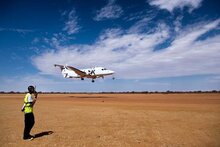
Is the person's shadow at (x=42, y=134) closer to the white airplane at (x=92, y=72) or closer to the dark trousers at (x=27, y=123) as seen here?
the dark trousers at (x=27, y=123)

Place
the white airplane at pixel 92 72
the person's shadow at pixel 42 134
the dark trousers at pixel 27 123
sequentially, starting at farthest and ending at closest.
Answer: the white airplane at pixel 92 72
the person's shadow at pixel 42 134
the dark trousers at pixel 27 123

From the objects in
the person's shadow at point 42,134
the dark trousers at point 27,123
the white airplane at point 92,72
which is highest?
the white airplane at point 92,72

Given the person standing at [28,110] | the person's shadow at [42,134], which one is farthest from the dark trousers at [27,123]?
the person's shadow at [42,134]

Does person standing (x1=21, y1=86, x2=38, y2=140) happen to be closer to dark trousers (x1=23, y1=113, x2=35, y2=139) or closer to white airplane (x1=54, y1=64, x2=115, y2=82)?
dark trousers (x1=23, y1=113, x2=35, y2=139)

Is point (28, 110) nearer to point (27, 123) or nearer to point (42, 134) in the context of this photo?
point (27, 123)

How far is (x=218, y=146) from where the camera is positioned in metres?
8.80

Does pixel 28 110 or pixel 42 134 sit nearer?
pixel 28 110

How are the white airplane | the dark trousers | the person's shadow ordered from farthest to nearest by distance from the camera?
the white airplane → the person's shadow → the dark trousers

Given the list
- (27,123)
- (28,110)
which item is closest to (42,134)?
(27,123)

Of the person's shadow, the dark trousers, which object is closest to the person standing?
the dark trousers

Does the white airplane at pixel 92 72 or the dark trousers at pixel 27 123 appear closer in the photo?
the dark trousers at pixel 27 123

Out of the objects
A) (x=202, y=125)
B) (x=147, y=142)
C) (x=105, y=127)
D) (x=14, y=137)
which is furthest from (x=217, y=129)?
(x=14, y=137)

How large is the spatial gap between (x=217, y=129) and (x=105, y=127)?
20.3 ft

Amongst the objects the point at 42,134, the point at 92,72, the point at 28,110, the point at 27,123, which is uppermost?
the point at 92,72
